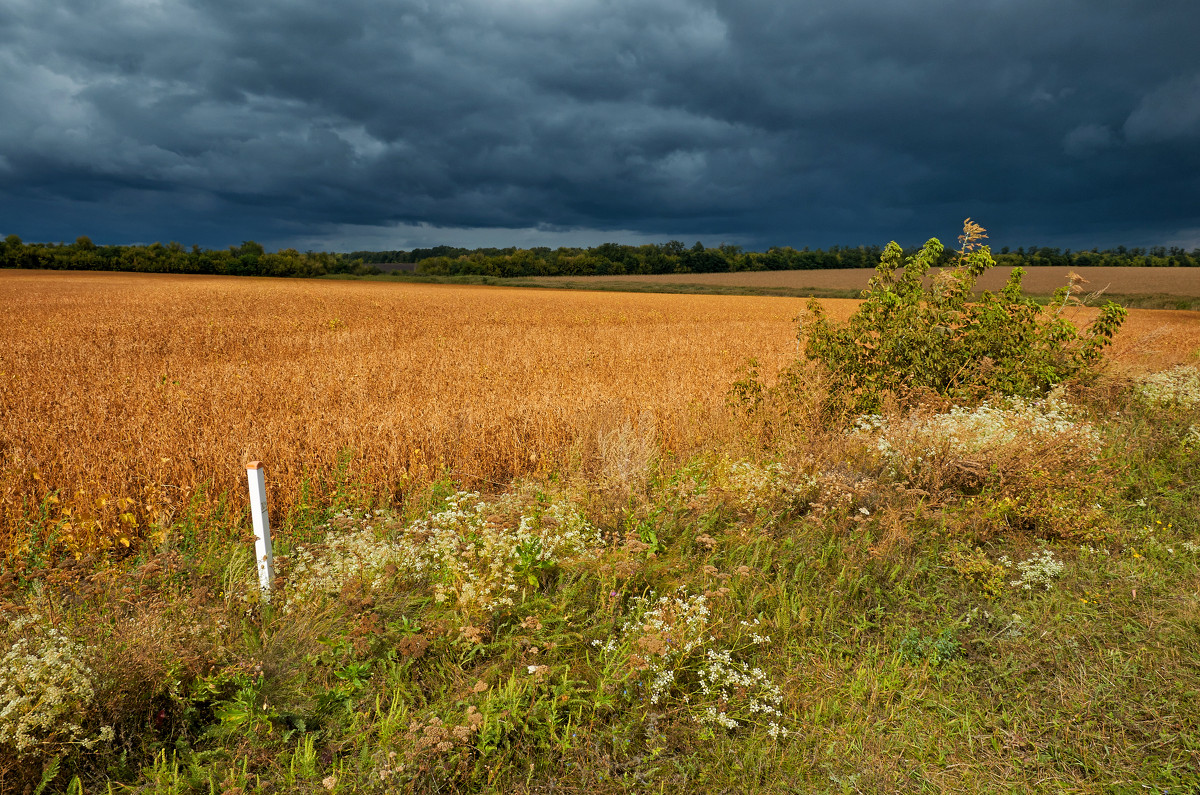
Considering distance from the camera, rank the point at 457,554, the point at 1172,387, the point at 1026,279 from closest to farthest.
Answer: the point at 457,554 → the point at 1172,387 → the point at 1026,279

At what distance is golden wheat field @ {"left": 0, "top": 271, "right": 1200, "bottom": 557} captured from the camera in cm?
562

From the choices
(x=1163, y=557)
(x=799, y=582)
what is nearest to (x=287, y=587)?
(x=799, y=582)

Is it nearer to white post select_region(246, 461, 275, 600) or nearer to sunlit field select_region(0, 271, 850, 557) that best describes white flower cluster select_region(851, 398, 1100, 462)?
sunlit field select_region(0, 271, 850, 557)

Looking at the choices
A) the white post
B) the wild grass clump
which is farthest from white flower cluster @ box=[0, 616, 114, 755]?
the wild grass clump

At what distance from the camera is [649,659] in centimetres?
350

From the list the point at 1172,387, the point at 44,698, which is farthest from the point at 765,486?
the point at 1172,387

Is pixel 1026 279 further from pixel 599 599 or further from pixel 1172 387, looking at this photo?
pixel 599 599

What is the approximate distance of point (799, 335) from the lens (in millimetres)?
8617

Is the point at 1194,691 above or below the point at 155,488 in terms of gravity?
below

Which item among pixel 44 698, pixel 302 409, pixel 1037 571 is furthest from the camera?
pixel 302 409

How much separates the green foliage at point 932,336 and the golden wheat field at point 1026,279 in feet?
148

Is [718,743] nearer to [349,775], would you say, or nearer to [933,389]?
[349,775]

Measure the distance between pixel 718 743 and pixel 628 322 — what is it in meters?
24.0

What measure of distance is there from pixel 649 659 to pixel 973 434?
4.97 meters
